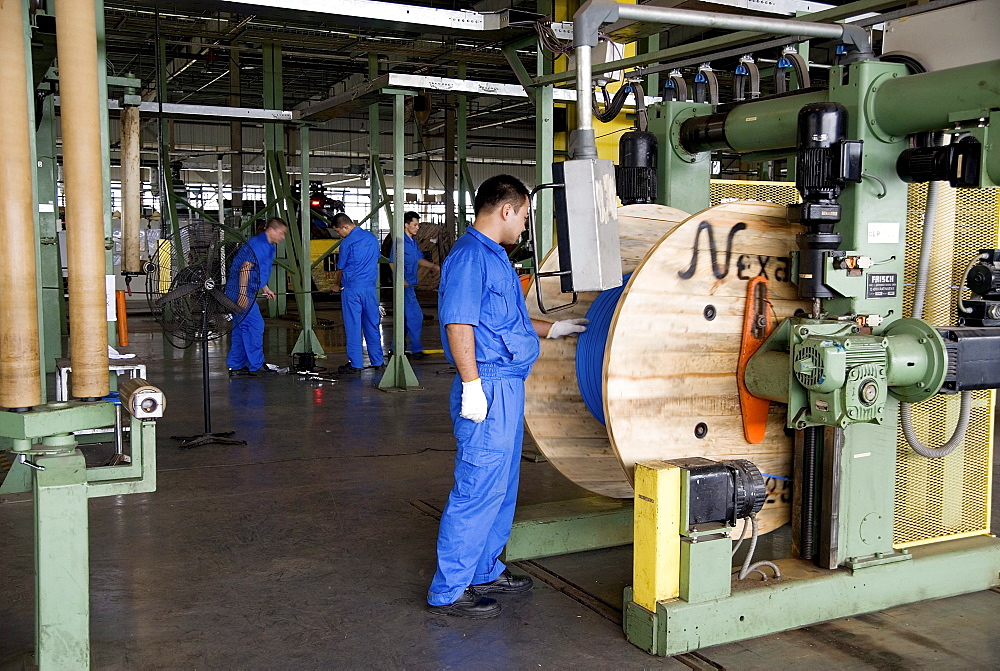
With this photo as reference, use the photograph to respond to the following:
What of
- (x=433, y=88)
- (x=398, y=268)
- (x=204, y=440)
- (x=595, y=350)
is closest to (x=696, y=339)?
(x=595, y=350)

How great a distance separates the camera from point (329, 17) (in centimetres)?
584

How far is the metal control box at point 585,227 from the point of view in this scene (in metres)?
3.04

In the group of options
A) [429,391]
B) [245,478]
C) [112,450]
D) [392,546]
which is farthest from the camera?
[429,391]

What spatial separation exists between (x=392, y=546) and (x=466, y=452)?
120 centimetres

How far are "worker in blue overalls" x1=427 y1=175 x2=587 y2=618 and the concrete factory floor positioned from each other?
0.82 ft

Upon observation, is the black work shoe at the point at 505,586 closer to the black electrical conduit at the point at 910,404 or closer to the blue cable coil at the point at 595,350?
the blue cable coil at the point at 595,350

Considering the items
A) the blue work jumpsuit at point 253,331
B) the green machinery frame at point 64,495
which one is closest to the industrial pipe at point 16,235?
the green machinery frame at point 64,495

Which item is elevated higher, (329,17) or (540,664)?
(329,17)

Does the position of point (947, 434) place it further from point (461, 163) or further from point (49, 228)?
point (461, 163)

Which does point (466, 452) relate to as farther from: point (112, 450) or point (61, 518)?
point (112, 450)

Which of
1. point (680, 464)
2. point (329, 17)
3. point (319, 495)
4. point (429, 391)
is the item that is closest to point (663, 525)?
point (680, 464)

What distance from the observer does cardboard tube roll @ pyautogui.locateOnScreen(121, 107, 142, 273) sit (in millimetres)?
5457

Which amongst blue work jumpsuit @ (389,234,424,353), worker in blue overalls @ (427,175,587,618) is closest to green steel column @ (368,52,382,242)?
blue work jumpsuit @ (389,234,424,353)

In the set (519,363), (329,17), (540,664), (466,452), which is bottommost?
(540,664)
